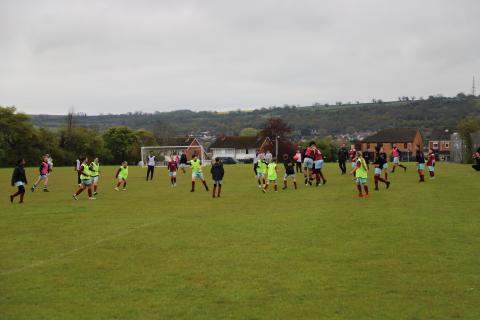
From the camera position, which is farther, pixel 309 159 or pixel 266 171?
pixel 309 159

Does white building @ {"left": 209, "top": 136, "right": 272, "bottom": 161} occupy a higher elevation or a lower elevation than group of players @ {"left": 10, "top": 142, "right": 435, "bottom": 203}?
higher

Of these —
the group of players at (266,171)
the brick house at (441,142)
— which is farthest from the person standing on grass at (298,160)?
the brick house at (441,142)

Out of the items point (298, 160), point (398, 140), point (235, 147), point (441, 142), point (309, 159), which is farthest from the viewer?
point (441, 142)

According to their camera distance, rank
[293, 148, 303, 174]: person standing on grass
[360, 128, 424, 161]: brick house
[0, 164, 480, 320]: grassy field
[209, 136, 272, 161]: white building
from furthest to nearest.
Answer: [209, 136, 272, 161]: white building
[360, 128, 424, 161]: brick house
[293, 148, 303, 174]: person standing on grass
[0, 164, 480, 320]: grassy field

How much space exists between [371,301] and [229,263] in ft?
13.3

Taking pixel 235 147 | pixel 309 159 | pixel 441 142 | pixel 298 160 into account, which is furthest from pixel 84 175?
pixel 441 142

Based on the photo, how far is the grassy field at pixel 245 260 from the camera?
32.3 feet

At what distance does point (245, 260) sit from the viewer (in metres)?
13.4

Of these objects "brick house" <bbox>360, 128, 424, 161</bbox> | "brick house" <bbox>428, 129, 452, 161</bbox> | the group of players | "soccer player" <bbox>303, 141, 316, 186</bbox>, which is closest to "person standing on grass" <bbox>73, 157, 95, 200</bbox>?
the group of players

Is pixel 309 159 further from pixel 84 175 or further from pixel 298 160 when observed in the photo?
pixel 84 175

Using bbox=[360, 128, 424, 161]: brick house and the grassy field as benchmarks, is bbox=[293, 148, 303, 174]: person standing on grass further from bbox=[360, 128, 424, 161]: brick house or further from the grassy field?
bbox=[360, 128, 424, 161]: brick house

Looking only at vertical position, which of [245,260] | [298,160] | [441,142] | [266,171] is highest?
[441,142]

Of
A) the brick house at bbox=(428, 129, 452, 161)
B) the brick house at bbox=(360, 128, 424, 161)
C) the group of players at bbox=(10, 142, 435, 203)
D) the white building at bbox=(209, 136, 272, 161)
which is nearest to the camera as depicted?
the group of players at bbox=(10, 142, 435, 203)

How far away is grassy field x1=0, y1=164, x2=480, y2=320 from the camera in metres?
9.84
